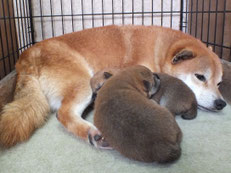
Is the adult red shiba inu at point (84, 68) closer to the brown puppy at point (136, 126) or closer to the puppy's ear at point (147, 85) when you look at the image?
the brown puppy at point (136, 126)

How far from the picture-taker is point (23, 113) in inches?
50.1

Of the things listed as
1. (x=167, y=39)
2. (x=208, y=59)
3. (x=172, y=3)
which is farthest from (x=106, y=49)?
(x=172, y=3)

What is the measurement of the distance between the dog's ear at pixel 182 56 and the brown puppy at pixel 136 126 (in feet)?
2.46

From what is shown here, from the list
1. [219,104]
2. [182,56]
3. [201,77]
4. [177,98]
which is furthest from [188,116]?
[182,56]

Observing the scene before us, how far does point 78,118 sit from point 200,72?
3.03 feet

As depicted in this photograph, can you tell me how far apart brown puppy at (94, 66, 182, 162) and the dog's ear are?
2.46ft

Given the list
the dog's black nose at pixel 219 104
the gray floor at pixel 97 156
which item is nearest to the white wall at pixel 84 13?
the dog's black nose at pixel 219 104

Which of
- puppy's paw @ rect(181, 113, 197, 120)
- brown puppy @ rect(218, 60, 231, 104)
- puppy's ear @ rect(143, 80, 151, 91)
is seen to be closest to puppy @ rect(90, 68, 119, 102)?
puppy's ear @ rect(143, 80, 151, 91)

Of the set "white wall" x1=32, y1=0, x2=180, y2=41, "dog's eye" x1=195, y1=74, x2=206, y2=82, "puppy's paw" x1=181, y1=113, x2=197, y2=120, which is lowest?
"puppy's paw" x1=181, y1=113, x2=197, y2=120

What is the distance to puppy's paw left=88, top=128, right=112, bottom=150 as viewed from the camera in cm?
116

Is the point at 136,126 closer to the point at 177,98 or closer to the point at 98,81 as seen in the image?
the point at 177,98

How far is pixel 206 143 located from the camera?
120 cm

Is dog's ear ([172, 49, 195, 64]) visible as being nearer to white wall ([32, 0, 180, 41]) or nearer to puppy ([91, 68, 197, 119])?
puppy ([91, 68, 197, 119])

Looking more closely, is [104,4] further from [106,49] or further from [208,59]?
[208,59]
